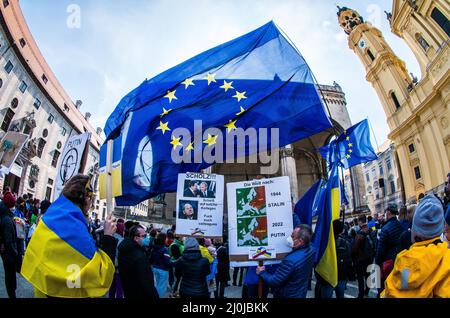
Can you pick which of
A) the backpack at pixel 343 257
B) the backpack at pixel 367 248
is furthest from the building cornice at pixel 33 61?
the backpack at pixel 367 248

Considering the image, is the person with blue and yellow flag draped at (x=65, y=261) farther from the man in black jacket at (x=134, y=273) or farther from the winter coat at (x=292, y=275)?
the winter coat at (x=292, y=275)

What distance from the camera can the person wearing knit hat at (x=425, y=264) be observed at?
2002 millimetres

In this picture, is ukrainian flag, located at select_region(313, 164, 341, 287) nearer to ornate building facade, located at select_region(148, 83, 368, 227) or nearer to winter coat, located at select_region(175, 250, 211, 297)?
winter coat, located at select_region(175, 250, 211, 297)

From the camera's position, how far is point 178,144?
187 inches

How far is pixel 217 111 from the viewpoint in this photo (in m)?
4.80

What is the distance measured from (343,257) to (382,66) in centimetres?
3651

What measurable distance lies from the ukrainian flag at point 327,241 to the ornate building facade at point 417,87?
73.9 ft

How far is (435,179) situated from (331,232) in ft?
97.1

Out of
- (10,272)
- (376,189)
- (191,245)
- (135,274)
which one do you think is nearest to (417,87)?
(376,189)

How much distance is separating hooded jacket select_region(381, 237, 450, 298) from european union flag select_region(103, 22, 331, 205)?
2476 mm

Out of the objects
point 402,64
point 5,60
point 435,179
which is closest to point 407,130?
point 435,179

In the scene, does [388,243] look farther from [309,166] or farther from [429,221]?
[309,166]

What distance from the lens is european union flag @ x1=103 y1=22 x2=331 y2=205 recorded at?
14.8 feet
